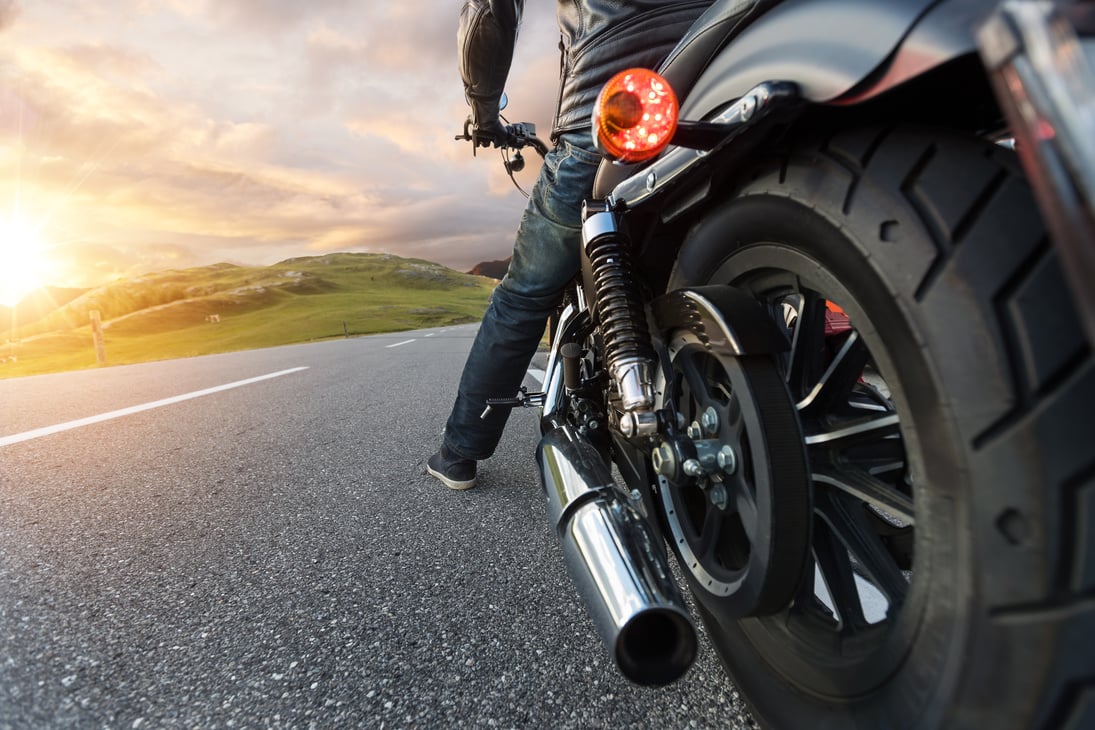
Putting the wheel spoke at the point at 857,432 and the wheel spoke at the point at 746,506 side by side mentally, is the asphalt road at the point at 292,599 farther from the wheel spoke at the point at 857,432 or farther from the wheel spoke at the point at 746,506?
the wheel spoke at the point at 857,432

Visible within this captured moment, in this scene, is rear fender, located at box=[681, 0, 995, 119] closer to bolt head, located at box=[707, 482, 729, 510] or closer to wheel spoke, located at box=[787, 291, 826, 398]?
wheel spoke, located at box=[787, 291, 826, 398]

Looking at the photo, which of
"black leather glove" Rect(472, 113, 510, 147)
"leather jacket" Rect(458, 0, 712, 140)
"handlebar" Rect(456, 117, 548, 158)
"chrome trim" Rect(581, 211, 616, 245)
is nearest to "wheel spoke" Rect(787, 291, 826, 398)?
"chrome trim" Rect(581, 211, 616, 245)

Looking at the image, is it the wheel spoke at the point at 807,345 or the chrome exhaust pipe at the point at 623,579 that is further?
the wheel spoke at the point at 807,345

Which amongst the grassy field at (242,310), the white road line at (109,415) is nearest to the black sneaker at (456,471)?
the white road line at (109,415)

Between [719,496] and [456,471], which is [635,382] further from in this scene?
[456,471]

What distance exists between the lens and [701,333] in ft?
3.23

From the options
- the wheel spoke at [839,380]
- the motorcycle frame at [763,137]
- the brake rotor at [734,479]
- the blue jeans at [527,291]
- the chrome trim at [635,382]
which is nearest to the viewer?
the motorcycle frame at [763,137]

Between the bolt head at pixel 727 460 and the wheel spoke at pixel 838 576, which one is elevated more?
the bolt head at pixel 727 460

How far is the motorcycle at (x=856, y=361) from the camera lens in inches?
17.9

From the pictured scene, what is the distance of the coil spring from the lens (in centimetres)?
113

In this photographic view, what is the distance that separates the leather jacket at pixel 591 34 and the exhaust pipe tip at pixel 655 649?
3.86ft

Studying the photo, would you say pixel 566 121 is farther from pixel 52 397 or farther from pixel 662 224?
pixel 52 397

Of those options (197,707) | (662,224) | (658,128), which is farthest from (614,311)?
(197,707)

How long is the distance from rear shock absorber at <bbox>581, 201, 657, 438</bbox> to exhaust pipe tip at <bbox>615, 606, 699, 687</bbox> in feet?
1.17
